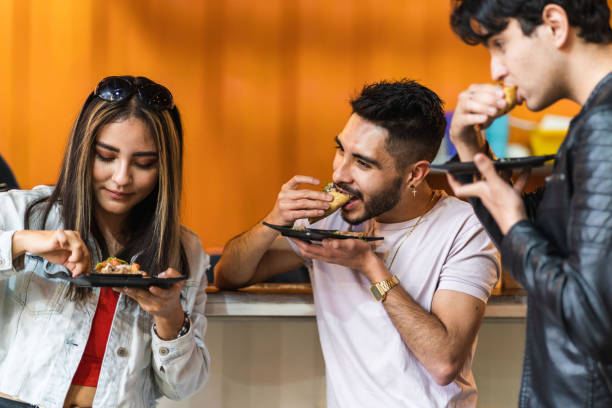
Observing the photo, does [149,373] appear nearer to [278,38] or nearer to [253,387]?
[253,387]

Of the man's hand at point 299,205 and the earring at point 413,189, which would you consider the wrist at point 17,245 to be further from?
the earring at point 413,189

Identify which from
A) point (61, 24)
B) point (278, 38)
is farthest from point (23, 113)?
point (278, 38)

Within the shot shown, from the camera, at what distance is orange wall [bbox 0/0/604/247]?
5285 mm

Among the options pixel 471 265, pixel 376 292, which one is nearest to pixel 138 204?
pixel 376 292

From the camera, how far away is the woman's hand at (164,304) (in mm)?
1740

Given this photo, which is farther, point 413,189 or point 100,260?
point 413,189

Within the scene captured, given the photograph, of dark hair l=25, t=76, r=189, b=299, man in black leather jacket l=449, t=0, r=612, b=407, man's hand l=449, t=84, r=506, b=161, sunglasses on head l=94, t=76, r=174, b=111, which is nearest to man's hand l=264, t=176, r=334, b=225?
dark hair l=25, t=76, r=189, b=299

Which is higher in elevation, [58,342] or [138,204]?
[138,204]

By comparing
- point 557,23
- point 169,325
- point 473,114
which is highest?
point 557,23

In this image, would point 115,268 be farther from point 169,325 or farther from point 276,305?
point 276,305

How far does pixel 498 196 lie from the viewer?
1285 mm

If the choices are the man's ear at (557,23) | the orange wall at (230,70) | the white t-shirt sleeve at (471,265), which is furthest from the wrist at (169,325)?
the orange wall at (230,70)

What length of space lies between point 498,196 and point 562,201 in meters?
0.12

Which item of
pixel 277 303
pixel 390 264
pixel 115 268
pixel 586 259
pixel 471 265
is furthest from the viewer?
pixel 277 303
